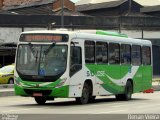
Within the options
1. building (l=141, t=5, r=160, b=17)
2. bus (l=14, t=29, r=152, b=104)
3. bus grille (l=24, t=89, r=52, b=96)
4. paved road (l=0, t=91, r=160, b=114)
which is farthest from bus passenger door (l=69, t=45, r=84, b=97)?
building (l=141, t=5, r=160, b=17)

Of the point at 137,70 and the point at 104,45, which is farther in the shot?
the point at 137,70

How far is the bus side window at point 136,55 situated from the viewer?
28.1 m

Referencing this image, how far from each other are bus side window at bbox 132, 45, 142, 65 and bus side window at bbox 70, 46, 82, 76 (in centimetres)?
558

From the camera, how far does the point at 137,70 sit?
28531mm

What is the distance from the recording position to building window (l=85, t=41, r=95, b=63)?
2364 cm

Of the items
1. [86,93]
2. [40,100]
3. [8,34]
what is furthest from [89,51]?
[8,34]

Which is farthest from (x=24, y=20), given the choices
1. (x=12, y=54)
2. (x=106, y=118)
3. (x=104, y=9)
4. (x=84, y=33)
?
(x=106, y=118)

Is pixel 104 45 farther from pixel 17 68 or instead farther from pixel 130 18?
pixel 130 18

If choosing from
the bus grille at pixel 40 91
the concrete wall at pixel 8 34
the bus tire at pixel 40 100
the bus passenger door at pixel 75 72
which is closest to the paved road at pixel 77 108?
the bus tire at pixel 40 100

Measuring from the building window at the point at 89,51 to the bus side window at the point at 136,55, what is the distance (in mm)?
4299

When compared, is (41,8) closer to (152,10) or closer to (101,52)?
(152,10)

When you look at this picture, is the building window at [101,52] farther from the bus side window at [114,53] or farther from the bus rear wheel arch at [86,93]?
the bus rear wheel arch at [86,93]

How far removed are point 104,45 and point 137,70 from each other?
3.90 meters

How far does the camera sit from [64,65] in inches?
875
